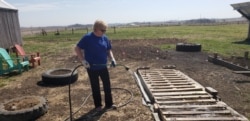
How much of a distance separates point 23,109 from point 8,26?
57.8 ft

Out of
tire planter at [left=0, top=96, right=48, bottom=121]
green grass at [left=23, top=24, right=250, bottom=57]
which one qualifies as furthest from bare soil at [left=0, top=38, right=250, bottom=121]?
green grass at [left=23, top=24, right=250, bottom=57]

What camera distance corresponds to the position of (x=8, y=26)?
20.9m

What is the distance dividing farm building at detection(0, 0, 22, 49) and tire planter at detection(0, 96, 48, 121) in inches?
562

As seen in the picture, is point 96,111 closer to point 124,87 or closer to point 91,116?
point 91,116

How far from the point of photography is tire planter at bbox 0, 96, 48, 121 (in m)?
5.34

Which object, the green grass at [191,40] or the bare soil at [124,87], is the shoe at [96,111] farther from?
the green grass at [191,40]

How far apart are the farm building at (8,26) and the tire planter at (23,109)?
14265mm

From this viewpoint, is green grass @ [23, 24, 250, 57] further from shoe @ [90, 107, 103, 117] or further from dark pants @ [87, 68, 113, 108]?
shoe @ [90, 107, 103, 117]

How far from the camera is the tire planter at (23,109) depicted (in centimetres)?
534

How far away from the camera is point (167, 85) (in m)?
7.71

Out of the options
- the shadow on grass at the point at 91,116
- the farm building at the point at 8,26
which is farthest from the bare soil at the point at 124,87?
the farm building at the point at 8,26

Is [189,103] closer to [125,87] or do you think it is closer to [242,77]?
[125,87]

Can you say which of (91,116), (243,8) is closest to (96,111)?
(91,116)

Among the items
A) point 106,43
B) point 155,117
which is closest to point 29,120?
point 106,43
